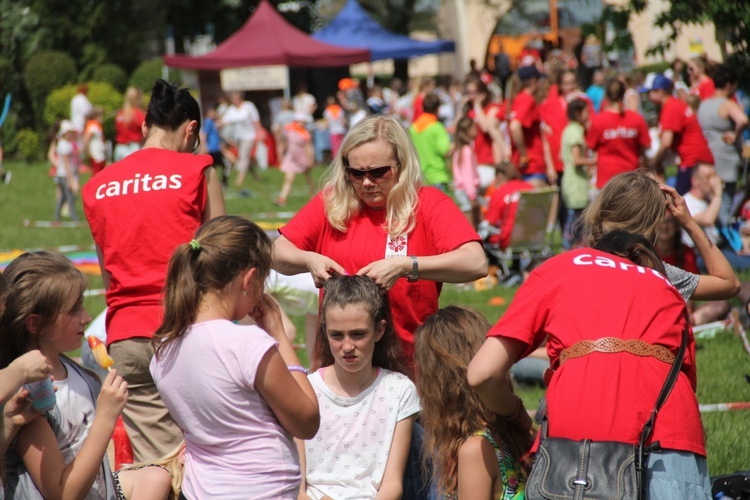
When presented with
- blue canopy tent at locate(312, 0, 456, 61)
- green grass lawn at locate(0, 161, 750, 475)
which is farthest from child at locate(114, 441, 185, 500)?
blue canopy tent at locate(312, 0, 456, 61)

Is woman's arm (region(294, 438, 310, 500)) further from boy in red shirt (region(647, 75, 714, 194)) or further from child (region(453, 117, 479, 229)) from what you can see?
child (region(453, 117, 479, 229))

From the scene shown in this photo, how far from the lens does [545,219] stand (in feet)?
35.2

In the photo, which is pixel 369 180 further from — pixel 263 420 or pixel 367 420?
pixel 263 420

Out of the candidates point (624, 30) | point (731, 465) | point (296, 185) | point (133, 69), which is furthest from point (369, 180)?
point (133, 69)

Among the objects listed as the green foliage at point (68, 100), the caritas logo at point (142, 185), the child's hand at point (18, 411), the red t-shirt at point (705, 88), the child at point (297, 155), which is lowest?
the green foliage at point (68, 100)

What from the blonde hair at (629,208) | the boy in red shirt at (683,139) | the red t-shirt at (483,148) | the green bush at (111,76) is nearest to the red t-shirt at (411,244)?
the blonde hair at (629,208)

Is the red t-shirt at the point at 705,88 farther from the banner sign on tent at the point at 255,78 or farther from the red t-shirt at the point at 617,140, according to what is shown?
the banner sign on tent at the point at 255,78

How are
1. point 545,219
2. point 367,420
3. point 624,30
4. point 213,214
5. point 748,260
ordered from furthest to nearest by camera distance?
point 624,30 → point 545,219 → point 748,260 → point 213,214 → point 367,420

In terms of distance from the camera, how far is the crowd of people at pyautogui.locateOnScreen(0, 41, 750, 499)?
116 inches

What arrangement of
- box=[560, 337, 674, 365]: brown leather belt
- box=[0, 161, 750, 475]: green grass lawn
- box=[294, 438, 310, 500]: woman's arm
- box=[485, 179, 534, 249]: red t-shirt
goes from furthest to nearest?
box=[485, 179, 534, 249]: red t-shirt < box=[0, 161, 750, 475]: green grass lawn < box=[294, 438, 310, 500]: woman's arm < box=[560, 337, 674, 365]: brown leather belt

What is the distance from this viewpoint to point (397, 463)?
12.1 feet

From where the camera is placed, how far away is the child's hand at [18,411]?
298 cm

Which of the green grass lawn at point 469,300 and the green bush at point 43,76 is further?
the green bush at point 43,76

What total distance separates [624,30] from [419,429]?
871 centimetres
